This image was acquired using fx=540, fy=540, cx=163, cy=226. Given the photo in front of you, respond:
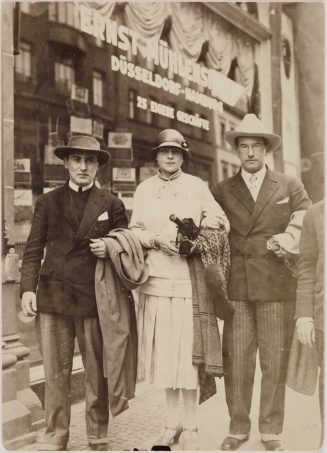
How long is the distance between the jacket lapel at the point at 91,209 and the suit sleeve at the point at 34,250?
0.24m

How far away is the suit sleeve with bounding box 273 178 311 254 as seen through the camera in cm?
337

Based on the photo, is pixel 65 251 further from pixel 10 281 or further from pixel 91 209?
pixel 10 281

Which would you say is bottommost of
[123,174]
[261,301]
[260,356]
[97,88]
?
[260,356]

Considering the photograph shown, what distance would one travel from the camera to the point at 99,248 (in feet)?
10.5

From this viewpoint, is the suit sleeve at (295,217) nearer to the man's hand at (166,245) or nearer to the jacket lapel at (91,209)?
the man's hand at (166,245)

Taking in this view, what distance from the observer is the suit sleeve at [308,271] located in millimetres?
3236

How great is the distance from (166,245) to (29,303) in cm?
90

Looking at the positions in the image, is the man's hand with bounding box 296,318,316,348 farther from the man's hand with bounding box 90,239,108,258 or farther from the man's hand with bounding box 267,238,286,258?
the man's hand with bounding box 90,239,108,258

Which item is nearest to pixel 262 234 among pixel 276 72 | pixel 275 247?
pixel 275 247

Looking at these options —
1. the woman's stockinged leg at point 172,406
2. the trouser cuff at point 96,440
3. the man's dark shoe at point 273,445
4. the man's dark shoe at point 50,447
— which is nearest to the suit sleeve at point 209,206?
the woman's stockinged leg at point 172,406

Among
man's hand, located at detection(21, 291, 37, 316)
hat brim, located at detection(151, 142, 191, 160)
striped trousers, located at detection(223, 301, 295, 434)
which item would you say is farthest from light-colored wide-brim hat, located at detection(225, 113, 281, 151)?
man's hand, located at detection(21, 291, 37, 316)

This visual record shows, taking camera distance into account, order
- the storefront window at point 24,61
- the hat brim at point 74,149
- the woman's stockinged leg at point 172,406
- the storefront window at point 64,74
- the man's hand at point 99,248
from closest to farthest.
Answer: the man's hand at point 99,248 < the hat brim at point 74,149 < the woman's stockinged leg at point 172,406 < the storefront window at point 24,61 < the storefront window at point 64,74

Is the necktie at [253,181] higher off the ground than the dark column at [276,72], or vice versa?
the dark column at [276,72]

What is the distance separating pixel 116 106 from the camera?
4020 millimetres
